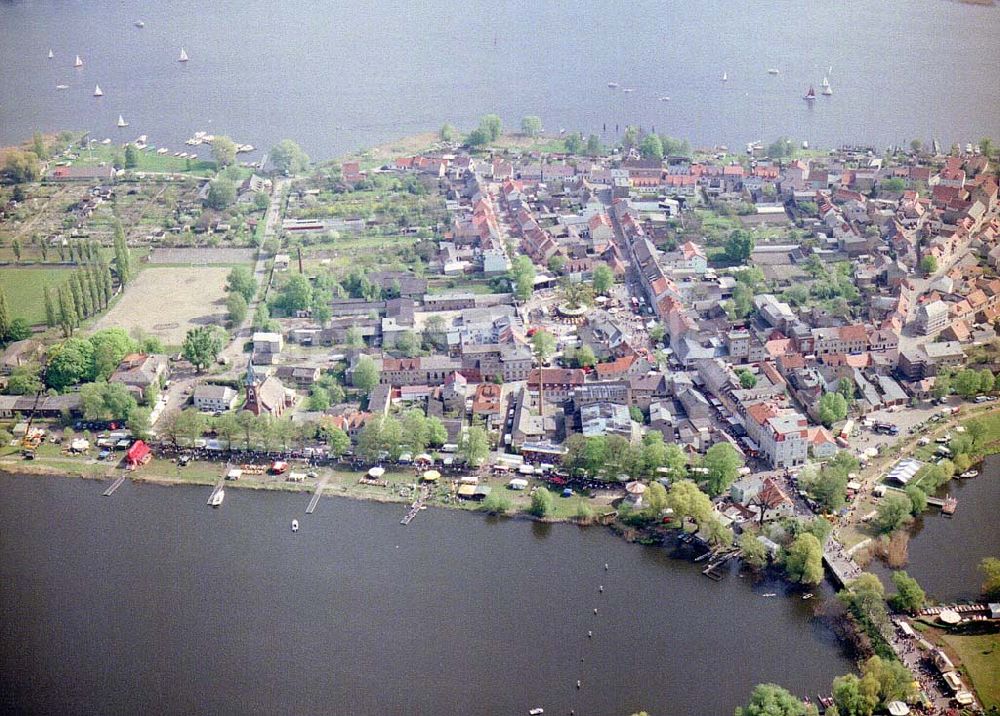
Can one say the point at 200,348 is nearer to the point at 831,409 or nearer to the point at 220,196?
the point at 220,196

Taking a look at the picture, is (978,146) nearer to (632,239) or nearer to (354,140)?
(632,239)

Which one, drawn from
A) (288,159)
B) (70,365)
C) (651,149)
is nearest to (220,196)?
(288,159)

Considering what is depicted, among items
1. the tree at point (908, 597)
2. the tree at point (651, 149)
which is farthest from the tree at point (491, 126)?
the tree at point (908, 597)

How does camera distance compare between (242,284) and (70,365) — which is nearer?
(70,365)

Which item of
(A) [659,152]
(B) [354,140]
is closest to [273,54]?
(B) [354,140]

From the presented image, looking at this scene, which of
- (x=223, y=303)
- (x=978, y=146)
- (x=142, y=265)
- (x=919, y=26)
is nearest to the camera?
(x=223, y=303)

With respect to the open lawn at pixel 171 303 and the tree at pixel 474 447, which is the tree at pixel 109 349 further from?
the tree at pixel 474 447
